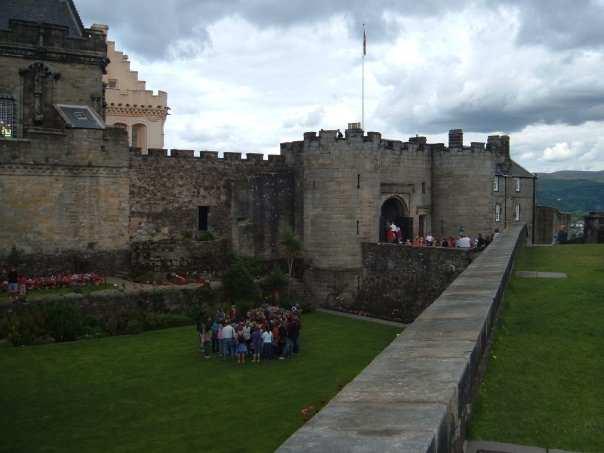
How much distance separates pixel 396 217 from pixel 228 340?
56.1 feet

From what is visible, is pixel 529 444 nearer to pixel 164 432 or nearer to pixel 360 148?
pixel 164 432

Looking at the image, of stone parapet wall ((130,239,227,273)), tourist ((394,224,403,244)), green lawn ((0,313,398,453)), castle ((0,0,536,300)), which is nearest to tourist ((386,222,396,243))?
tourist ((394,224,403,244))

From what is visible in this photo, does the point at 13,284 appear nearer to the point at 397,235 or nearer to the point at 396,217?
the point at 397,235

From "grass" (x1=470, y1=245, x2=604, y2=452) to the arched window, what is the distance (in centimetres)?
3968

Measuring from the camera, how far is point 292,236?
31.9m

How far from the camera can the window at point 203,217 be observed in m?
31.7

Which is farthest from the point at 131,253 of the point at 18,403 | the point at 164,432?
the point at 164,432

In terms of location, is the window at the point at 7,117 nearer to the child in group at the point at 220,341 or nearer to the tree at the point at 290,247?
the tree at the point at 290,247

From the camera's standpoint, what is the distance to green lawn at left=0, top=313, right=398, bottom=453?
1327 cm

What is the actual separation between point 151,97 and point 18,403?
3589 centimetres

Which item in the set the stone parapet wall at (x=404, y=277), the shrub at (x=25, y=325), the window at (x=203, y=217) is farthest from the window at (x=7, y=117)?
the stone parapet wall at (x=404, y=277)

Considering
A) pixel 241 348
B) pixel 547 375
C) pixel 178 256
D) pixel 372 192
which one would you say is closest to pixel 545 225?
pixel 372 192

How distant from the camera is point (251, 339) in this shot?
66.5 feet

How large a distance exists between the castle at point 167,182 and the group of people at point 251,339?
886 cm
